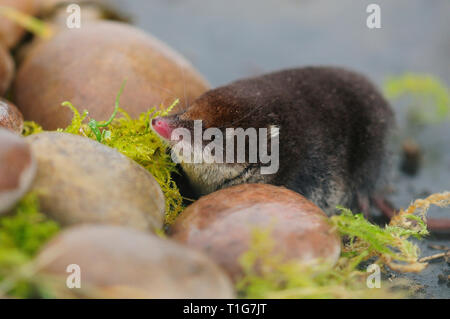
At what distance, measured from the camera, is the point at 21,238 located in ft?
7.90

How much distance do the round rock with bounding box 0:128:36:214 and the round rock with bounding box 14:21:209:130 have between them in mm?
1731

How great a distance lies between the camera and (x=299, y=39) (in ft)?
26.8

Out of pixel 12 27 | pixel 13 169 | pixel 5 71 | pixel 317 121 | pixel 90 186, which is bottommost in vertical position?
pixel 90 186

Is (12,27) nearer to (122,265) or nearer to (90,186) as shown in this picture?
(90,186)

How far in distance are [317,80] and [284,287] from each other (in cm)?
226

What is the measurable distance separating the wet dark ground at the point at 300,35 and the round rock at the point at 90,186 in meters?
4.46

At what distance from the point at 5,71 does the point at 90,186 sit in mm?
2681

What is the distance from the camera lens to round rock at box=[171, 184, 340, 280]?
8.56 feet

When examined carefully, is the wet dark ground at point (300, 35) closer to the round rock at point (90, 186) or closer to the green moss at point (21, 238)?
the round rock at point (90, 186)

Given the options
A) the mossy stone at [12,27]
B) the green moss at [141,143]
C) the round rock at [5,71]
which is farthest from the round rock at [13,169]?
the mossy stone at [12,27]

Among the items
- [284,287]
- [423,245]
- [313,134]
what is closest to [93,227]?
[284,287]

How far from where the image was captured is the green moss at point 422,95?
6.57 meters

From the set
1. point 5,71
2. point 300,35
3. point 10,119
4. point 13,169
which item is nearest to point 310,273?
point 13,169
